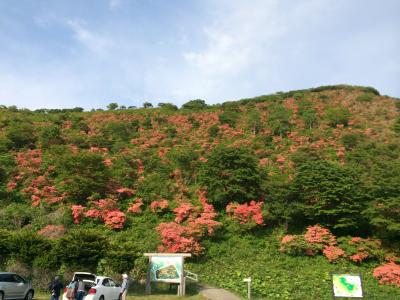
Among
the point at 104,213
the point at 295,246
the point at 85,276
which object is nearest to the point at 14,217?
the point at 104,213

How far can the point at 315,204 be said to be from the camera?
1021 inches

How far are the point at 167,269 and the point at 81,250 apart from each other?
4.35m

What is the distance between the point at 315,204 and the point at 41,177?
23188mm

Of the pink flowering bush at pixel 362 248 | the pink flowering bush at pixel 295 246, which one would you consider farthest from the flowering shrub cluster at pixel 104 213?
the pink flowering bush at pixel 362 248

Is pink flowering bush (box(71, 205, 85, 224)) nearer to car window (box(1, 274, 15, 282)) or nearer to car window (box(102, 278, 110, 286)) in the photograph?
car window (box(1, 274, 15, 282))

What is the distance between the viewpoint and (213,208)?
29234mm

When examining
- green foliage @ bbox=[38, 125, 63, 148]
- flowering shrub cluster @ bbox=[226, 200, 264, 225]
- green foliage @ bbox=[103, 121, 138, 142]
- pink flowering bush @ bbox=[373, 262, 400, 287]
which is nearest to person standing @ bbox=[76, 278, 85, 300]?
flowering shrub cluster @ bbox=[226, 200, 264, 225]

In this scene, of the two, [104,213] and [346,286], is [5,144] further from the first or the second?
[346,286]

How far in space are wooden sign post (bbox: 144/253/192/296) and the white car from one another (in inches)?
81.4

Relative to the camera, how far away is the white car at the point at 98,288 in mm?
14883

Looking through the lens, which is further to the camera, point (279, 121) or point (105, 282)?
point (279, 121)

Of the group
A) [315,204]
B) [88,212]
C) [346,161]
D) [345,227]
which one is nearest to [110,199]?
[88,212]

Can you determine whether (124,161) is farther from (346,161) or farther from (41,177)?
(346,161)

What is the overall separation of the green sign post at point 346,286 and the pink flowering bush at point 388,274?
7621mm
